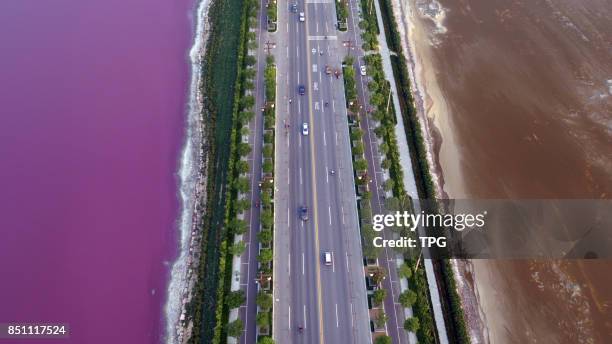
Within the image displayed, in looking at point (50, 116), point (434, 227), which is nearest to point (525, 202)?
point (434, 227)

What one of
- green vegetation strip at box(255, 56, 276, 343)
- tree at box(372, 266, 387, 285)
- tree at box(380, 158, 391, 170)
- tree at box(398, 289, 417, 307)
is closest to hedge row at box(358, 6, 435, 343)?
tree at box(380, 158, 391, 170)

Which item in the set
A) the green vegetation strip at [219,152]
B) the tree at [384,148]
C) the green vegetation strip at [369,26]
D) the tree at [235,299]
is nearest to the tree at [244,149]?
the green vegetation strip at [219,152]

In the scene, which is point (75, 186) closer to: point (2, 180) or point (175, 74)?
point (2, 180)

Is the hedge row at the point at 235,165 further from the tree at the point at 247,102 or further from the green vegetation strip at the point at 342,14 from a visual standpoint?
the green vegetation strip at the point at 342,14

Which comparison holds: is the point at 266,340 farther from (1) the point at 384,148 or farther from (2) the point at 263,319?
(1) the point at 384,148

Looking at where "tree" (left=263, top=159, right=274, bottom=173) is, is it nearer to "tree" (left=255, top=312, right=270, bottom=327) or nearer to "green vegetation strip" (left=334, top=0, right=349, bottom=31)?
"tree" (left=255, top=312, right=270, bottom=327)
